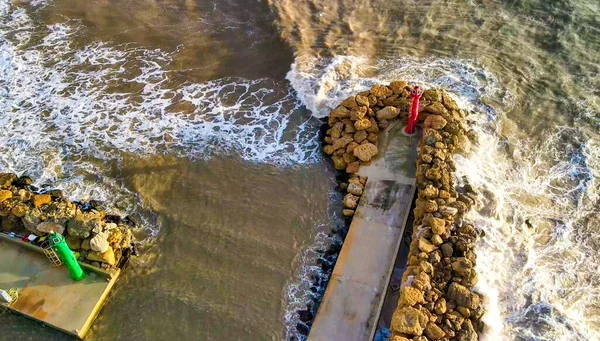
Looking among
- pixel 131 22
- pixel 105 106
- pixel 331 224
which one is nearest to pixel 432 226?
pixel 331 224

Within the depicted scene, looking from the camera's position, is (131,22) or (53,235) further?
(131,22)

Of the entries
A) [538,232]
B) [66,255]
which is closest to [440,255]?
[538,232]

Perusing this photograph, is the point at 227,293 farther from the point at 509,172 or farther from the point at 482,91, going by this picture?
the point at 482,91

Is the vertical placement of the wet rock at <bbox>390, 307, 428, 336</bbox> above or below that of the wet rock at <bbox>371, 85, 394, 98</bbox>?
below

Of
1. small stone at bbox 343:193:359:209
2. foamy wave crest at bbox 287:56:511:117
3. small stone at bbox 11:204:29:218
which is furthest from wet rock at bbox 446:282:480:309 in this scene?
small stone at bbox 11:204:29:218

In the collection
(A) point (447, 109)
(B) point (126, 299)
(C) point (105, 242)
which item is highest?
(A) point (447, 109)

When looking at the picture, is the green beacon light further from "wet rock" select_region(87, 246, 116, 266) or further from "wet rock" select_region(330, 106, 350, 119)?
"wet rock" select_region(330, 106, 350, 119)

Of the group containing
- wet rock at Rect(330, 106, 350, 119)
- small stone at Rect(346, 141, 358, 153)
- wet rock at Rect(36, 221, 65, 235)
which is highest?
wet rock at Rect(330, 106, 350, 119)
